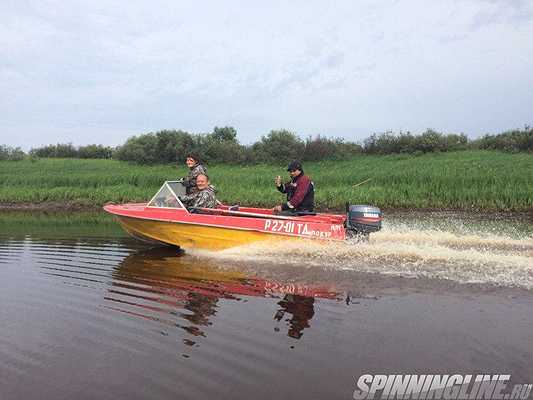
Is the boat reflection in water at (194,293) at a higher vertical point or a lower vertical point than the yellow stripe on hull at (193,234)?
lower

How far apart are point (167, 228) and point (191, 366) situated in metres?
5.68

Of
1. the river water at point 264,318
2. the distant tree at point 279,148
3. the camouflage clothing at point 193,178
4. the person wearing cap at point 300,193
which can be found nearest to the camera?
the river water at point 264,318

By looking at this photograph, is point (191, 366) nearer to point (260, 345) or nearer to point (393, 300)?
point (260, 345)

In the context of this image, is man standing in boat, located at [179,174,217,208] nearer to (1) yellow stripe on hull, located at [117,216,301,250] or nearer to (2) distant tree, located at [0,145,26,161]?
(1) yellow stripe on hull, located at [117,216,301,250]

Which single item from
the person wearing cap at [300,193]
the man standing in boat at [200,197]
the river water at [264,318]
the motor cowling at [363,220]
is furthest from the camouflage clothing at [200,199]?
the motor cowling at [363,220]

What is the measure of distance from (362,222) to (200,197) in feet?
11.0

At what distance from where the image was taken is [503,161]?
22.9 metres

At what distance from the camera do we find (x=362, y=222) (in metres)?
8.45

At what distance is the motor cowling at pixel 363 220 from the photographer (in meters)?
8.44

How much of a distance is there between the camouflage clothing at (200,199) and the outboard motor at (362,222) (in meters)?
2.93

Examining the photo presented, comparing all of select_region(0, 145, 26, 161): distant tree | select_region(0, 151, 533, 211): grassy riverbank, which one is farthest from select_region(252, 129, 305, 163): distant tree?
select_region(0, 145, 26, 161): distant tree

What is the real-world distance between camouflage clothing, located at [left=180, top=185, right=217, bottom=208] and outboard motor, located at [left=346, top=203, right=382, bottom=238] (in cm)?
293

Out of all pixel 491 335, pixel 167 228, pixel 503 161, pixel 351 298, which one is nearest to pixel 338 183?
pixel 503 161

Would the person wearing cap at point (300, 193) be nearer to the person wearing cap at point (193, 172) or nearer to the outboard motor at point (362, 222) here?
the outboard motor at point (362, 222)
